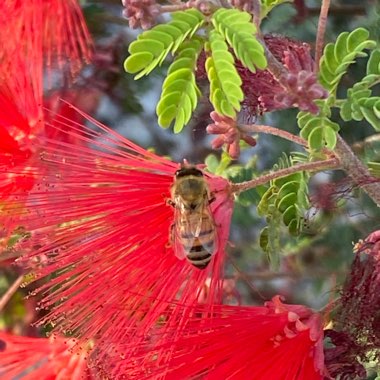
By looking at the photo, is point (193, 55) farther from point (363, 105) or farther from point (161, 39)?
point (363, 105)

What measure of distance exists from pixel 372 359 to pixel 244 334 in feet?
0.76

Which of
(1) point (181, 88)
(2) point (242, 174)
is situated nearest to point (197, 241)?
(1) point (181, 88)

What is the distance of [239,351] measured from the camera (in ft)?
4.79

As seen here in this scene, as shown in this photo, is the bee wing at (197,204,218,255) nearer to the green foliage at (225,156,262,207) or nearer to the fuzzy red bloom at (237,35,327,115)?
the fuzzy red bloom at (237,35,327,115)

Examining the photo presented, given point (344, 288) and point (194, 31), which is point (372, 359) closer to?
point (344, 288)

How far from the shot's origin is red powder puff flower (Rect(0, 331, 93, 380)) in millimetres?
1757

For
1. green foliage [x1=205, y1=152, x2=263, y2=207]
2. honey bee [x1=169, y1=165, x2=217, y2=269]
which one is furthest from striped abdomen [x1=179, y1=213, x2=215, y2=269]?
green foliage [x1=205, y1=152, x2=263, y2=207]

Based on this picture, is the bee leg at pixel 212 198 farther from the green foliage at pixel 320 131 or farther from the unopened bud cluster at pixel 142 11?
the unopened bud cluster at pixel 142 11

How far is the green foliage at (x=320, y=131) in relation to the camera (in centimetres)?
136

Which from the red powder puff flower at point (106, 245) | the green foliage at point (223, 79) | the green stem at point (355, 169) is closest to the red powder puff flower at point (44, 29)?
the red powder puff flower at point (106, 245)

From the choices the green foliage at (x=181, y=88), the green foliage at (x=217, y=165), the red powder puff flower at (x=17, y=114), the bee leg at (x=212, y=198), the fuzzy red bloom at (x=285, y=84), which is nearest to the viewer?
the fuzzy red bloom at (x=285, y=84)

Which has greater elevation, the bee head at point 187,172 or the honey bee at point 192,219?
the bee head at point 187,172

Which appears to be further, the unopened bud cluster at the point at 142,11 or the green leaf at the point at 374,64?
the green leaf at the point at 374,64

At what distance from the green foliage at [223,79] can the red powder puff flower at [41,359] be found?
606 mm
